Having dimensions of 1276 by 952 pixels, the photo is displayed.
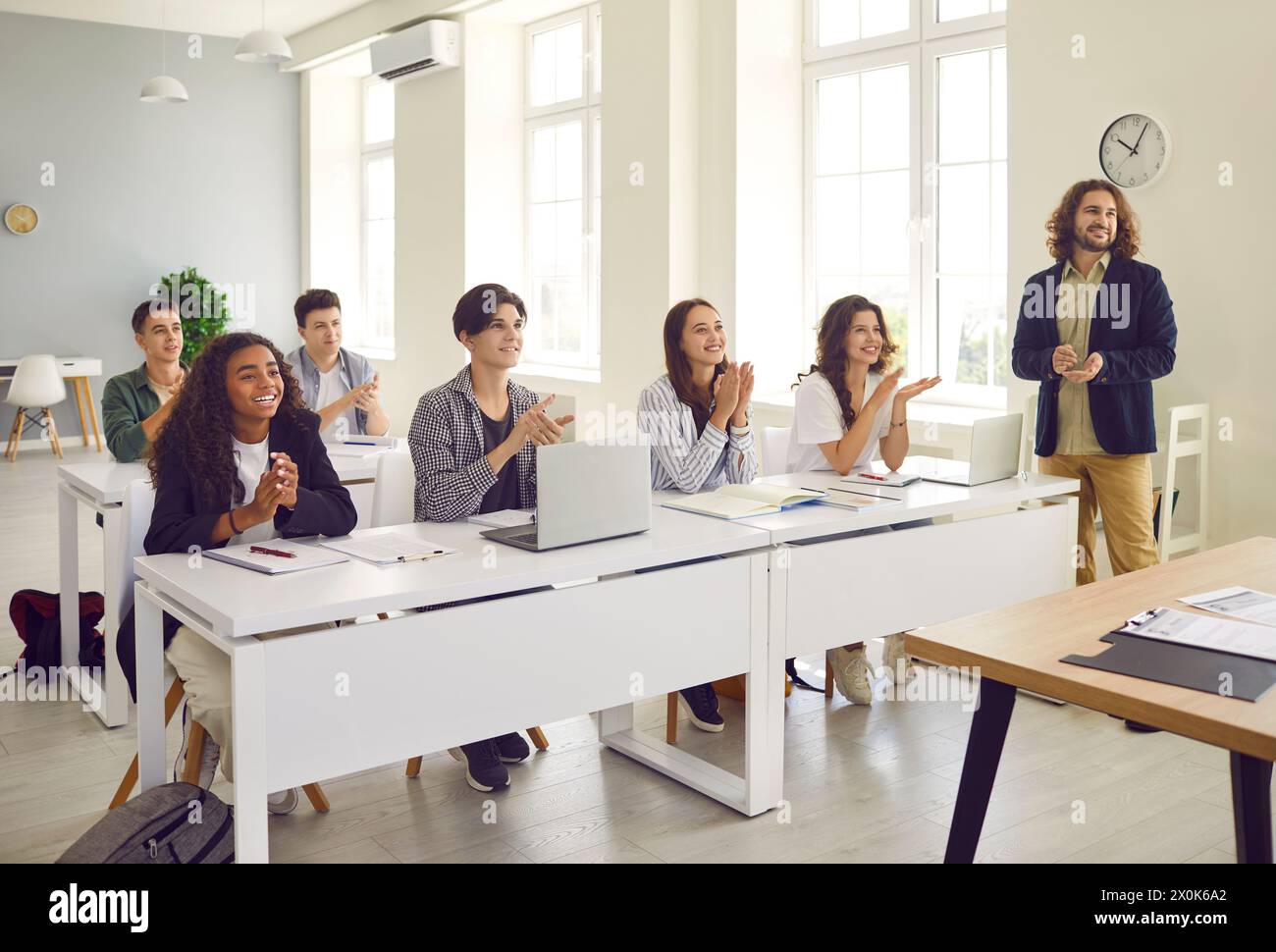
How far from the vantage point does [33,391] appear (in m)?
8.77

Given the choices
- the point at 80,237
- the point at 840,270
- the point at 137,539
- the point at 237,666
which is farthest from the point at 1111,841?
the point at 80,237

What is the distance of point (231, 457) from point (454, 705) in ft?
2.74

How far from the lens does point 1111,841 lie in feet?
8.83

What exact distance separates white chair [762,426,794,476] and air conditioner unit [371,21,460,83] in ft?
16.2

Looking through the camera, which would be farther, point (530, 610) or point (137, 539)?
point (137, 539)

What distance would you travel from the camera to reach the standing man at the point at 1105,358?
367 centimetres

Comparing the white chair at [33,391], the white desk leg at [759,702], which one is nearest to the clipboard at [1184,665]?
the white desk leg at [759,702]

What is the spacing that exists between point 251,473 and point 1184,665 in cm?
200

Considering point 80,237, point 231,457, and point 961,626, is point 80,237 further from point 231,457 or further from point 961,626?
point 961,626

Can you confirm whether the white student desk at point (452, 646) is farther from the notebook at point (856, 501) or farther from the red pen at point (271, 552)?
the notebook at point (856, 501)

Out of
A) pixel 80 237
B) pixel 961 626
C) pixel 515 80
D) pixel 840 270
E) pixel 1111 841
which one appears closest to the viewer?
pixel 961 626

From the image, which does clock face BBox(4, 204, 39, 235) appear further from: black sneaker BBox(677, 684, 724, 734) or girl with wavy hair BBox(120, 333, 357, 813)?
black sneaker BBox(677, 684, 724, 734)

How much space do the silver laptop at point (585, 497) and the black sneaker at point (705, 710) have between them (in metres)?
0.89

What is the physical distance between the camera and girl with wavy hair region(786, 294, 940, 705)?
366 cm
